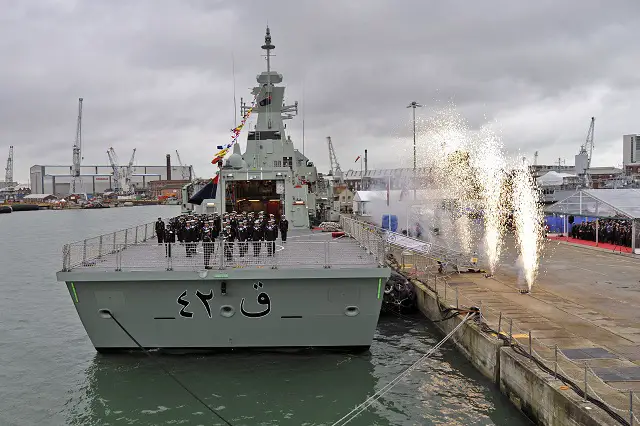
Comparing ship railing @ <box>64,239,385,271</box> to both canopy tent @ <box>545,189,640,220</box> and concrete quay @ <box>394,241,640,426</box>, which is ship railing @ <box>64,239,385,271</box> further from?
canopy tent @ <box>545,189,640,220</box>

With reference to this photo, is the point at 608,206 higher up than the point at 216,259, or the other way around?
the point at 608,206

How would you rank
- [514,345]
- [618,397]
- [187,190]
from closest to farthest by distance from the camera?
[618,397] → [514,345] → [187,190]

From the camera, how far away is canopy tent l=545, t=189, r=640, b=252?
2809 cm

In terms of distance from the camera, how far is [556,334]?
43.8 ft

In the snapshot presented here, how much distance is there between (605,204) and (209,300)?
26.2 metres

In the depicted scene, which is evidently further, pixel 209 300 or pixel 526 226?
pixel 526 226

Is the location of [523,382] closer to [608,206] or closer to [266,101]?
[266,101]

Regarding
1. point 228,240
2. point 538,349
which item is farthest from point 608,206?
point 228,240

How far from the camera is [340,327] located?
1341 cm

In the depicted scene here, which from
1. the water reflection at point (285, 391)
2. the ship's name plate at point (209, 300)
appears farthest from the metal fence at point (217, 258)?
the water reflection at point (285, 391)

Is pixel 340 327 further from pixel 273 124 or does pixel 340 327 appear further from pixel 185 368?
pixel 273 124

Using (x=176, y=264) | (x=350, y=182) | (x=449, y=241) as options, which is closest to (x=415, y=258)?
(x=449, y=241)

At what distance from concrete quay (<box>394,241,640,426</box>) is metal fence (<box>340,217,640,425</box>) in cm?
2

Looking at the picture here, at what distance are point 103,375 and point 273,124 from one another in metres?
16.9
